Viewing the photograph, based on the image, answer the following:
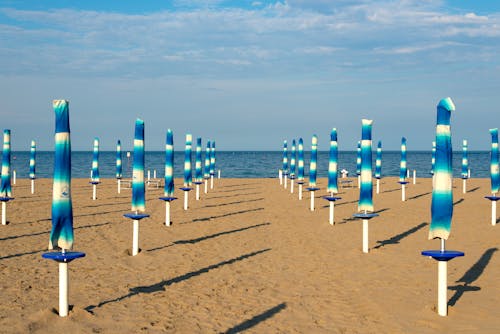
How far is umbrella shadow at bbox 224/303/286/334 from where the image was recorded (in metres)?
6.55

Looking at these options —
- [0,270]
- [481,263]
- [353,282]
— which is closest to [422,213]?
[481,263]

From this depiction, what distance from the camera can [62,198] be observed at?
6531mm

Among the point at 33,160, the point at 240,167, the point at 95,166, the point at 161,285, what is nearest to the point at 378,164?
the point at 95,166

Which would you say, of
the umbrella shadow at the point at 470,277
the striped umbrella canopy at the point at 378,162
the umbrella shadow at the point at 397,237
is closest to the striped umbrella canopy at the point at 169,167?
the umbrella shadow at the point at 397,237

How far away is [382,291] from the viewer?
8.45 metres

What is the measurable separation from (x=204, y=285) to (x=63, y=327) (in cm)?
278

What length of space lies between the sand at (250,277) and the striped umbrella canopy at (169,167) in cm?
112

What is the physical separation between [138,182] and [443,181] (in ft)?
19.9

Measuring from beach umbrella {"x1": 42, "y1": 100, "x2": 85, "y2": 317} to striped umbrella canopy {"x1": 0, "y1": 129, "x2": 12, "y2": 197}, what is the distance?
8950 mm

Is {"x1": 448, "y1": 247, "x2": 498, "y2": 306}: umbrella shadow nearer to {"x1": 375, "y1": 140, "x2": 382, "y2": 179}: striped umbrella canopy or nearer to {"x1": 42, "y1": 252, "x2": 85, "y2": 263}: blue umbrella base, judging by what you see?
{"x1": 42, "y1": 252, "x2": 85, "y2": 263}: blue umbrella base

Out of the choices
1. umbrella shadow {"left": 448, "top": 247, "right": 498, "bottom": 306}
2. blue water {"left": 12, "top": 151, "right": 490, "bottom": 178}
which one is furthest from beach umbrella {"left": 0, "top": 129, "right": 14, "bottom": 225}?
blue water {"left": 12, "top": 151, "right": 490, "bottom": 178}

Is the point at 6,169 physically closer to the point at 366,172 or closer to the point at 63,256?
the point at 63,256

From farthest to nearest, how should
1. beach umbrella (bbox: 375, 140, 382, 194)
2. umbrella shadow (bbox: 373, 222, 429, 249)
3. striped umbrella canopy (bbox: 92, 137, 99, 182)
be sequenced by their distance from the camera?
beach umbrella (bbox: 375, 140, 382, 194) < striped umbrella canopy (bbox: 92, 137, 99, 182) < umbrella shadow (bbox: 373, 222, 429, 249)

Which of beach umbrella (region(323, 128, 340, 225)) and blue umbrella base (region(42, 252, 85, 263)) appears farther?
beach umbrella (region(323, 128, 340, 225))
